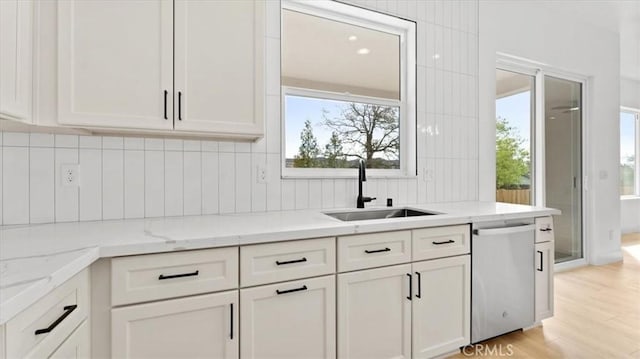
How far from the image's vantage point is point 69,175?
165 centimetres

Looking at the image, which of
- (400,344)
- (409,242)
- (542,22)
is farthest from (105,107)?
(542,22)

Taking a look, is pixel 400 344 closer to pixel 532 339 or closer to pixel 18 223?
pixel 532 339

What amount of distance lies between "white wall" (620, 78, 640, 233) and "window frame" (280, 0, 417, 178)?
539 centimetres

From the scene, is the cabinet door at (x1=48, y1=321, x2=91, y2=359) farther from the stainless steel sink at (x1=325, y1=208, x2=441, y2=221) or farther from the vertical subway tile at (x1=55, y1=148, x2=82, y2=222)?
the stainless steel sink at (x1=325, y1=208, x2=441, y2=221)

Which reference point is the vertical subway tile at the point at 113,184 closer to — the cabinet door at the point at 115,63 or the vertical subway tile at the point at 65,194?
the vertical subway tile at the point at 65,194

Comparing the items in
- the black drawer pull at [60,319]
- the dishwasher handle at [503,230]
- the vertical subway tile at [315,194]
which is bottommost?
the black drawer pull at [60,319]

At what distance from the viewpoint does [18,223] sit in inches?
61.1

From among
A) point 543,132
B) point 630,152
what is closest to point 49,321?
point 543,132

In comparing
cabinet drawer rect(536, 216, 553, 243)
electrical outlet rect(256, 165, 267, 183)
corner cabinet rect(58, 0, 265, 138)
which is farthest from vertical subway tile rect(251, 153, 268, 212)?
cabinet drawer rect(536, 216, 553, 243)

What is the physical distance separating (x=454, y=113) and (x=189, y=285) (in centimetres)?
247

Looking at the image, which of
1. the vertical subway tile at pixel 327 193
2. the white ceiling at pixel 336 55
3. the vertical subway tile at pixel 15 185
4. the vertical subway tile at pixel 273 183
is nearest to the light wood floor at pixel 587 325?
the vertical subway tile at pixel 327 193

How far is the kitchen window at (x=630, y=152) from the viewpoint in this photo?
5797mm

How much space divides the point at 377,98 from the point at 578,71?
111 inches

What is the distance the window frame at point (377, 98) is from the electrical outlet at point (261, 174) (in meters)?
0.13
